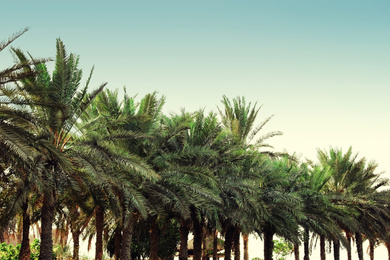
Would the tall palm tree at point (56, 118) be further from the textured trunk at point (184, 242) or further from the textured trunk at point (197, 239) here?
the textured trunk at point (197, 239)

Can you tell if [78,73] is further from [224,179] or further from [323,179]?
[323,179]

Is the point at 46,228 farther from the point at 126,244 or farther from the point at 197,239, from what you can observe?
the point at 197,239

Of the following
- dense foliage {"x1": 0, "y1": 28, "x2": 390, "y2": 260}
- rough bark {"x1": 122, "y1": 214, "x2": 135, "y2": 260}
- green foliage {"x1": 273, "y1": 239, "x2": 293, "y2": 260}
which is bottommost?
green foliage {"x1": 273, "y1": 239, "x2": 293, "y2": 260}

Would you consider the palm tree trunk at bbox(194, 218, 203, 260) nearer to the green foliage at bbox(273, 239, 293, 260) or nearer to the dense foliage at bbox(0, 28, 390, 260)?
the dense foliage at bbox(0, 28, 390, 260)

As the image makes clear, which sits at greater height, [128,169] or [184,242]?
[128,169]

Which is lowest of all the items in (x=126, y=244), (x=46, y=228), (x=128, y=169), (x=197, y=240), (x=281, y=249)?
(x=281, y=249)

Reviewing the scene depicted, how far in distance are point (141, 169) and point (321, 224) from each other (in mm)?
18225

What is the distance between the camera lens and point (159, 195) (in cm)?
1783

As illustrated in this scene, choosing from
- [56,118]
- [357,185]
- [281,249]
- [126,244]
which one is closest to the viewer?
[56,118]

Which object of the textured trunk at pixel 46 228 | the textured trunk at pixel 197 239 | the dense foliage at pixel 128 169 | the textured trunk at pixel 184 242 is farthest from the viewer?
the textured trunk at pixel 197 239

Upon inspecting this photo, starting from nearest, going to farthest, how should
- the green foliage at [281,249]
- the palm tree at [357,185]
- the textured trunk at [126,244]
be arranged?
the textured trunk at [126,244] < the palm tree at [357,185] < the green foliage at [281,249]

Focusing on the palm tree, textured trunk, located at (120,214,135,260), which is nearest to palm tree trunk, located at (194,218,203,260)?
textured trunk, located at (120,214,135,260)

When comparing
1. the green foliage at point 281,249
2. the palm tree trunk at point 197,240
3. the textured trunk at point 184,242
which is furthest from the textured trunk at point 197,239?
the green foliage at point 281,249

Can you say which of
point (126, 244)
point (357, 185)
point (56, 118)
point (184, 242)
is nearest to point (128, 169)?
point (56, 118)
